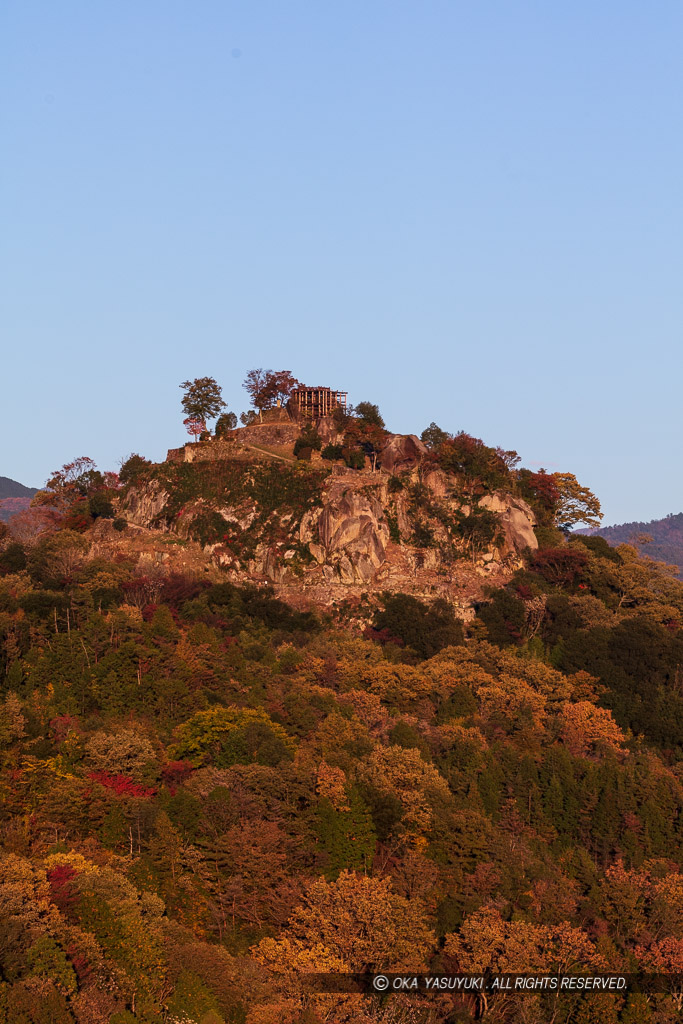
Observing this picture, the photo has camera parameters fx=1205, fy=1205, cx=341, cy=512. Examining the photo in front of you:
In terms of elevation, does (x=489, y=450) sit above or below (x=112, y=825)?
above

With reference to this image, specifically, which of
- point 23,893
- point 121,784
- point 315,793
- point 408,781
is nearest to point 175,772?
point 121,784

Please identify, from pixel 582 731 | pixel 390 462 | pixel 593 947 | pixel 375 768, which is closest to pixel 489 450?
pixel 390 462

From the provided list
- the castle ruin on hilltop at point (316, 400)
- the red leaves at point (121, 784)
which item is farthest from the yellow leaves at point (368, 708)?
the castle ruin on hilltop at point (316, 400)

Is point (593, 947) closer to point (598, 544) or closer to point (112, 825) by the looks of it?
point (112, 825)

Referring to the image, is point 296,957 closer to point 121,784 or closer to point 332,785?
point 332,785

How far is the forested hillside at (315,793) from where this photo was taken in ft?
157

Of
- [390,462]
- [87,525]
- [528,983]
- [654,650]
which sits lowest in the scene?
[528,983]

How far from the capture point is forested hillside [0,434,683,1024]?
157ft

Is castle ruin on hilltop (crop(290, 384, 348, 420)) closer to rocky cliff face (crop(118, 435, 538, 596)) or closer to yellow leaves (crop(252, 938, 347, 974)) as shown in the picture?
rocky cliff face (crop(118, 435, 538, 596))

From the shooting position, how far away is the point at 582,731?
74375mm

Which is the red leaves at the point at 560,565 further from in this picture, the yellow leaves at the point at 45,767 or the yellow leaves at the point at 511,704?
the yellow leaves at the point at 45,767

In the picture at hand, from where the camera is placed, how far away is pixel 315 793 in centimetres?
5994

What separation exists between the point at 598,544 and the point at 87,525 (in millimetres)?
43583

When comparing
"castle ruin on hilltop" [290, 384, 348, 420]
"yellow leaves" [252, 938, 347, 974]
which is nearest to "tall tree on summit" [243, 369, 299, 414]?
"castle ruin on hilltop" [290, 384, 348, 420]
